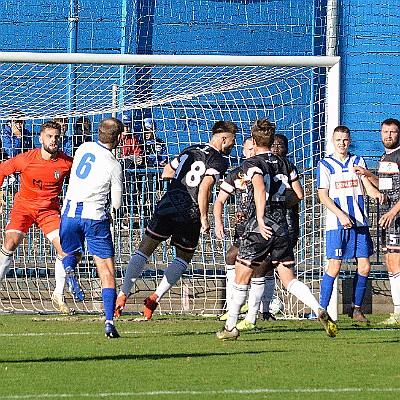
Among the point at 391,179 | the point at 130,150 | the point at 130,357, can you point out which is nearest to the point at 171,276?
the point at 391,179

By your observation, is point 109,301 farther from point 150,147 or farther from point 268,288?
point 150,147

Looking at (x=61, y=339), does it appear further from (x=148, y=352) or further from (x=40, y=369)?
(x=40, y=369)

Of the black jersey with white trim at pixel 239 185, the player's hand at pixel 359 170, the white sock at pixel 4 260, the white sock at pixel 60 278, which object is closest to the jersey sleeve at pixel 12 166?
the white sock at pixel 4 260

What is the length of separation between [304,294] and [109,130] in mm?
2321

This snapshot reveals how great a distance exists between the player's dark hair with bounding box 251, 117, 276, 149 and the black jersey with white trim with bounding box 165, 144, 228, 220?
5.50 feet

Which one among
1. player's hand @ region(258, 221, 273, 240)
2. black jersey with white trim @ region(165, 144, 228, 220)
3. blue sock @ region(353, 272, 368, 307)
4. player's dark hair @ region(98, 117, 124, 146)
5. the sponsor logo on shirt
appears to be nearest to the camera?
player's hand @ region(258, 221, 273, 240)

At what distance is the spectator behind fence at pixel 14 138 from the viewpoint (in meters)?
14.4

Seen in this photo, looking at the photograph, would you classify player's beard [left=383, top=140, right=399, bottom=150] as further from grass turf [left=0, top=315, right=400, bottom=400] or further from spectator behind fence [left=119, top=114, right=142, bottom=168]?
spectator behind fence [left=119, top=114, right=142, bottom=168]

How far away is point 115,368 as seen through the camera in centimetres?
756

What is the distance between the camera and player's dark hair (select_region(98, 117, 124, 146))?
9.74 meters

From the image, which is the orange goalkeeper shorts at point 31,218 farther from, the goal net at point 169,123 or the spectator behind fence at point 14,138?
the spectator behind fence at point 14,138

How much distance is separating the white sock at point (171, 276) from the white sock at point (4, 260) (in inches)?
76.3

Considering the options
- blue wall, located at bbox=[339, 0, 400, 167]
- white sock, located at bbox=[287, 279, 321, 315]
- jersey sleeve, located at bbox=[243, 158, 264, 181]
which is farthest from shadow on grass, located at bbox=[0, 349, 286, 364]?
blue wall, located at bbox=[339, 0, 400, 167]

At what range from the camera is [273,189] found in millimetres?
9578
